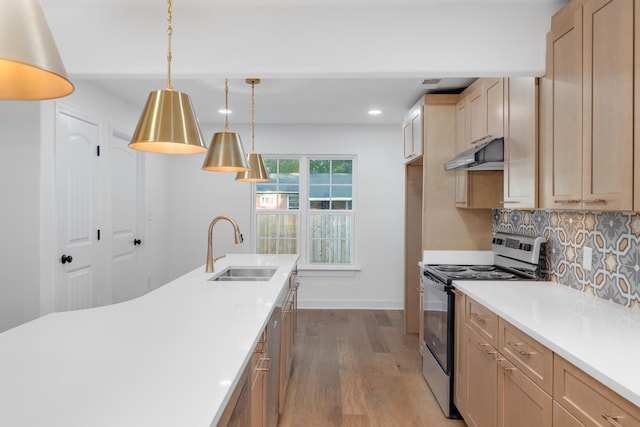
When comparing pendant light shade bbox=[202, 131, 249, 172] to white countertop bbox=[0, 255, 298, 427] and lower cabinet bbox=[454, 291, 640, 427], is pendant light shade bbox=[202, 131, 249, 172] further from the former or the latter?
lower cabinet bbox=[454, 291, 640, 427]

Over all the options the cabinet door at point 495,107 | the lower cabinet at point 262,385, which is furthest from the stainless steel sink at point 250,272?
the cabinet door at point 495,107

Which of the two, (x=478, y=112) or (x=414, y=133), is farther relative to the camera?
(x=414, y=133)

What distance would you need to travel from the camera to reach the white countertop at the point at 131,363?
92 cm

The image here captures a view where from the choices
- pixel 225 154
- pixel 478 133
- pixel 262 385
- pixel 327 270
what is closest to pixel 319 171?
pixel 327 270

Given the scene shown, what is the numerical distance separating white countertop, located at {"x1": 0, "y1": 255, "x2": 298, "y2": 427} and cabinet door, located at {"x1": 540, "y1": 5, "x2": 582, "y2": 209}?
5.12 feet

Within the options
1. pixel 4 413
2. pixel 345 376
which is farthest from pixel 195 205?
pixel 4 413

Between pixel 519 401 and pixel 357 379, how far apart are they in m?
1.67

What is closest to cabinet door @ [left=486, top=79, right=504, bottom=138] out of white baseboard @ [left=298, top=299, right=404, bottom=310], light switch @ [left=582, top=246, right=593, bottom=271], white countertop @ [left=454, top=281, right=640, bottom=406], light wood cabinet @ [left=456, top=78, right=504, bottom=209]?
light wood cabinet @ [left=456, top=78, right=504, bottom=209]

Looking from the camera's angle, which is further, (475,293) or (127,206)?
(127,206)

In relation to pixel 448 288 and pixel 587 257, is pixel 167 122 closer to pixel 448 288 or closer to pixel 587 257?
pixel 448 288

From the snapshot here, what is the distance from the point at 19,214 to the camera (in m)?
2.92

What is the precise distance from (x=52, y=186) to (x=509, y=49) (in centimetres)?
326

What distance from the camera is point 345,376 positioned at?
10.9ft

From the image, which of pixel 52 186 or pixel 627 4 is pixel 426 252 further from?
pixel 52 186
